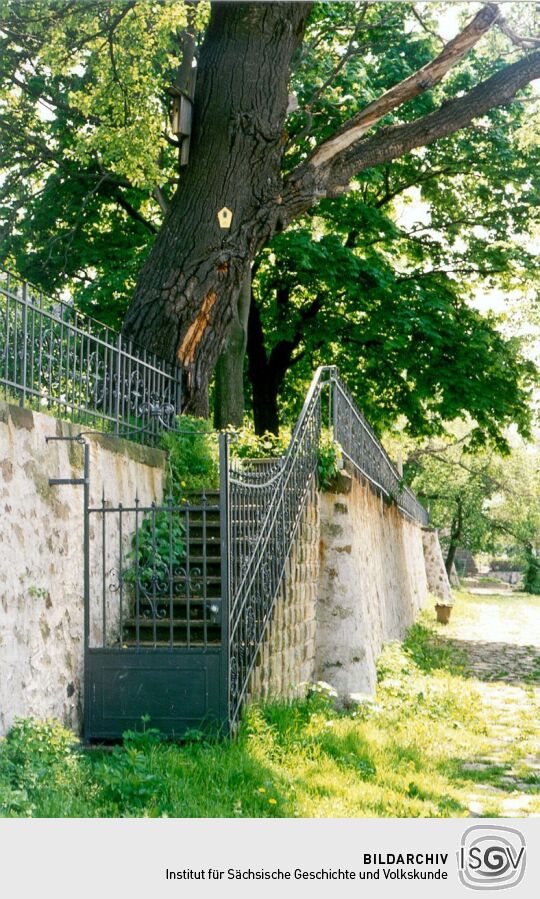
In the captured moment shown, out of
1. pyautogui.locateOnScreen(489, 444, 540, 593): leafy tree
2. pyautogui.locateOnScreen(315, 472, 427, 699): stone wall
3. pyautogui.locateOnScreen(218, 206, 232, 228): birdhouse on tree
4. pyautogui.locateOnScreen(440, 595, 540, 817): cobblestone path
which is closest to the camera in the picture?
pyautogui.locateOnScreen(440, 595, 540, 817): cobblestone path

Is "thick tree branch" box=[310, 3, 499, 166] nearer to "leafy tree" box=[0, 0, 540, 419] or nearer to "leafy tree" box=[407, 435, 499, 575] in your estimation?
"leafy tree" box=[0, 0, 540, 419]

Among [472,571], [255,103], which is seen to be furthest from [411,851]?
[472,571]

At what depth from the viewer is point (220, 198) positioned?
39.4 ft

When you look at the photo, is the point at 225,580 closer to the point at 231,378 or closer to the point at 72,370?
the point at 72,370

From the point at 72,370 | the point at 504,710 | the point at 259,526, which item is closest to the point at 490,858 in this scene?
the point at 259,526

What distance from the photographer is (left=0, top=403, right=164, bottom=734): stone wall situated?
6742 mm

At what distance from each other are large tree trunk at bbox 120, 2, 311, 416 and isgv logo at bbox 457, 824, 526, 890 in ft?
25.9

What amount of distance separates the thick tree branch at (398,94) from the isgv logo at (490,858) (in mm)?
9521

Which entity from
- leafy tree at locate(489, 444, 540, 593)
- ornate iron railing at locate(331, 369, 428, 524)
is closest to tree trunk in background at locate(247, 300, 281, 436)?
ornate iron railing at locate(331, 369, 428, 524)

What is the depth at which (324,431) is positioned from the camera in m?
11.4

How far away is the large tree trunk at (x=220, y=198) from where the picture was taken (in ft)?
38.9

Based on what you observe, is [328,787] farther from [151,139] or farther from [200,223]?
[151,139]

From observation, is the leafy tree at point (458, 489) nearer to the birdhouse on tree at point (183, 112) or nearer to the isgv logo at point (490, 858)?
Answer: the birdhouse on tree at point (183, 112)

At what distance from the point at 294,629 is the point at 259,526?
1542 millimetres
